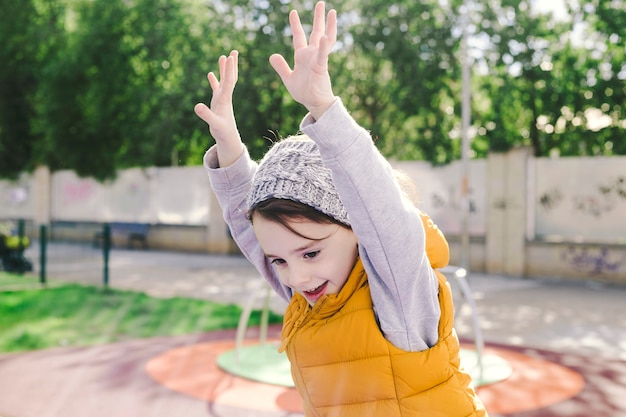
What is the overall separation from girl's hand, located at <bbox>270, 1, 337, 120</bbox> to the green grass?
585cm

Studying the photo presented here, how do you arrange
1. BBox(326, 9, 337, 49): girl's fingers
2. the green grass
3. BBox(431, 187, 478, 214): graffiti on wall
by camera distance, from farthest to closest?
1. BBox(431, 187, 478, 214): graffiti on wall
2. the green grass
3. BBox(326, 9, 337, 49): girl's fingers

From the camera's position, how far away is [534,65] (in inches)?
591

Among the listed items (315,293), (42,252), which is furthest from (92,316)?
(315,293)

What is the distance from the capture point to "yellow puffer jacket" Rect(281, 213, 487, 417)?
4.65 feet

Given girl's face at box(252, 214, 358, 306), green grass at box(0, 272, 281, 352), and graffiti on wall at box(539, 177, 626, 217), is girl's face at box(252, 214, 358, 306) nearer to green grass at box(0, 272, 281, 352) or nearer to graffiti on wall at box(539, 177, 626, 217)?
green grass at box(0, 272, 281, 352)

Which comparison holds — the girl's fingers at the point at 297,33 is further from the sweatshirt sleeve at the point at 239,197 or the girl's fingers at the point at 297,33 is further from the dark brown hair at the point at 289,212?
the sweatshirt sleeve at the point at 239,197

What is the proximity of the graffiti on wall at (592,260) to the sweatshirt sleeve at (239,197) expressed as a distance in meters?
11.9

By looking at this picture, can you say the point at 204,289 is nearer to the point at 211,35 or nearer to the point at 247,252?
the point at 211,35

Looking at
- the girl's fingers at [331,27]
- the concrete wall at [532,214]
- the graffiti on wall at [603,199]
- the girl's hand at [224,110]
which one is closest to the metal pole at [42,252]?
the concrete wall at [532,214]

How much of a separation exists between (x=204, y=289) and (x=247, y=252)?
946 centimetres

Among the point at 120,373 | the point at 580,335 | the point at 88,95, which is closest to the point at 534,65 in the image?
the point at 580,335

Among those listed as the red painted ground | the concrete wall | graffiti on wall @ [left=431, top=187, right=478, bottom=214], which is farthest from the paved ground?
graffiti on wall @ [left=431, top=187, right=478, bottom=214]

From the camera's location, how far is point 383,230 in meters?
1.31

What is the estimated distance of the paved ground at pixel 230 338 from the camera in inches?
184
